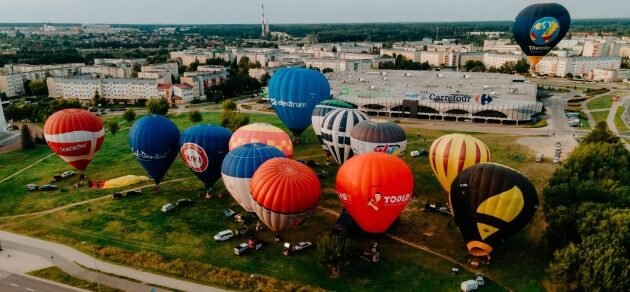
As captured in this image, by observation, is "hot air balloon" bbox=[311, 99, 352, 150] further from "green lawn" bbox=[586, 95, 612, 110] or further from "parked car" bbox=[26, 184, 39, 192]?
"green lawn" bbox=[586, 95, 612, 110]

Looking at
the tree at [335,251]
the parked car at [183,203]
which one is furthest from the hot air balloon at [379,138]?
the parked car at [183,203]

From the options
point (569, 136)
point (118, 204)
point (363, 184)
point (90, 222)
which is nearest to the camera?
point (363, 184)

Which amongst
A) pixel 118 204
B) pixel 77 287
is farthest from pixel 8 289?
pixel 118 204

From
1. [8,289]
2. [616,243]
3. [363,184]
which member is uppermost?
[363,184]

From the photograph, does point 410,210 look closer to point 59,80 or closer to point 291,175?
point 291,175

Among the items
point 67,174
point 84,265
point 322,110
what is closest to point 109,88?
point 67,174

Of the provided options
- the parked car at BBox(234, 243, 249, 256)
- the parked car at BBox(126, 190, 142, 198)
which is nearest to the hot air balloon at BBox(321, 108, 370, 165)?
the parked car at BBox(234, 243, 249, 256)
